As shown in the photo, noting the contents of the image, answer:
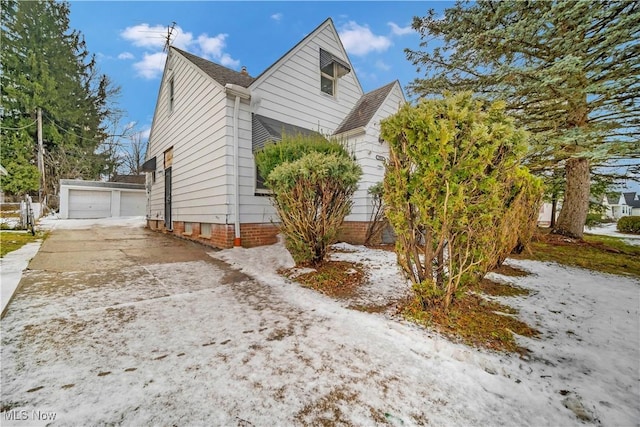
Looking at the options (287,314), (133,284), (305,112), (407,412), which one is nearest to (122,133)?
(305,112)

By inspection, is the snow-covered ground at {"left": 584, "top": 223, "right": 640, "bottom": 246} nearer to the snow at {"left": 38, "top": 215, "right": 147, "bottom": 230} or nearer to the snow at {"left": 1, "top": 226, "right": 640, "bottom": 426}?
the snow at {"left": 1, "top": 226, "right": 640, "bottom": 426}

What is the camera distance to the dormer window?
8297 millimetres

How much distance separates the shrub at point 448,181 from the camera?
7.13ft

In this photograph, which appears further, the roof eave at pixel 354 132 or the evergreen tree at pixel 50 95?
the evergreen tree at pixel 50 95

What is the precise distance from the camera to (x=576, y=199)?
297 inches

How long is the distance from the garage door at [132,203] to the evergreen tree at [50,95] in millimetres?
4810

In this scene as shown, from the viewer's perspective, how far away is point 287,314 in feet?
8.77

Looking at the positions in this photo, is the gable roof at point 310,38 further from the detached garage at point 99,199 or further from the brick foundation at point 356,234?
the detached garage at point 99,199

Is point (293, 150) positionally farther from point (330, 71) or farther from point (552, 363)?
point (330, 71)

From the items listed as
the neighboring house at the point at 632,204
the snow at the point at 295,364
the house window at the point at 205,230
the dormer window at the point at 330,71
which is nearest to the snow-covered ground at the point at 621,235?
the snow at the point at 295,364

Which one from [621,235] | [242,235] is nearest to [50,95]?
[242,235]

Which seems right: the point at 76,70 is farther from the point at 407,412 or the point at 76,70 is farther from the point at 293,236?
the point at 407,412

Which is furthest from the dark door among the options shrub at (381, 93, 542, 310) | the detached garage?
the detached garage

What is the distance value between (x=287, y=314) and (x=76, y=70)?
29154mm
